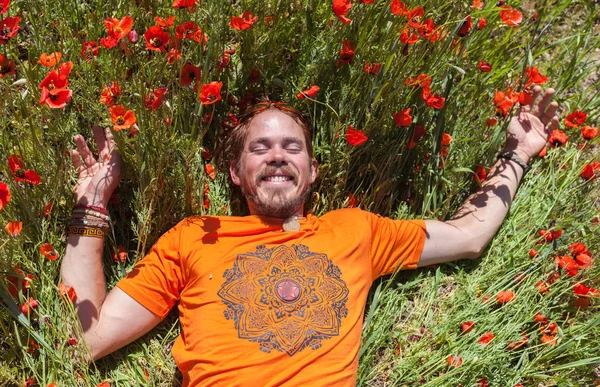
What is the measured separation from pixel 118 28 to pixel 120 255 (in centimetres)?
116

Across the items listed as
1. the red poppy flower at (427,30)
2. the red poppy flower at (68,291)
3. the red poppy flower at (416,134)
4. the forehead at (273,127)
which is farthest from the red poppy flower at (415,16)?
the red poppy flower at (68,291)

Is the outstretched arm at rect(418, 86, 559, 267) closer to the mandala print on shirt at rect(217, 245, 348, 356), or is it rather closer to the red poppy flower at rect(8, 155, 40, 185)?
the mandala print on shirt at rect(217, 245, 348, 356)

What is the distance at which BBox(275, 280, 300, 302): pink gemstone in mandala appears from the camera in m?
2.42

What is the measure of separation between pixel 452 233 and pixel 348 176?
62 cm

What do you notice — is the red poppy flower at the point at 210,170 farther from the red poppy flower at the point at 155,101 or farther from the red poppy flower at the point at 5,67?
the red poppy flower at the point at 5,67

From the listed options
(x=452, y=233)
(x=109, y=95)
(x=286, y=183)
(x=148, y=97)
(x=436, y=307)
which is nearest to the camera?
(x=109, y=95)

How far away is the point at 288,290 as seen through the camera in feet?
7.98

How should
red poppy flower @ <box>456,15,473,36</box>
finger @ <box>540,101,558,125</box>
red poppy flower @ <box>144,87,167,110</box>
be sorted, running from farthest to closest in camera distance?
finger @ <box>540,101,558,125</box>
red poppy flower @ <box>456,15,473,36</box>
red poppy flower @ <box>144,87,167,110</box>

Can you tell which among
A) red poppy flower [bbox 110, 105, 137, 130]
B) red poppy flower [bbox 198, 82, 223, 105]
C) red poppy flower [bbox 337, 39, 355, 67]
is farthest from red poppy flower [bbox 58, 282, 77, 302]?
red poppy flower [bbox 337, 39, 355, 67]

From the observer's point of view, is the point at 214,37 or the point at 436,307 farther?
the point at 436,307

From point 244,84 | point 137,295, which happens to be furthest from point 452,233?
point 137,295

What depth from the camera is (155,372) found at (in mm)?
2758

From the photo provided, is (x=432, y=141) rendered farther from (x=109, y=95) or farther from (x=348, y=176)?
(x=109, y=95)

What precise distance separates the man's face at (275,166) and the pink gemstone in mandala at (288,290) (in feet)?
1.25
